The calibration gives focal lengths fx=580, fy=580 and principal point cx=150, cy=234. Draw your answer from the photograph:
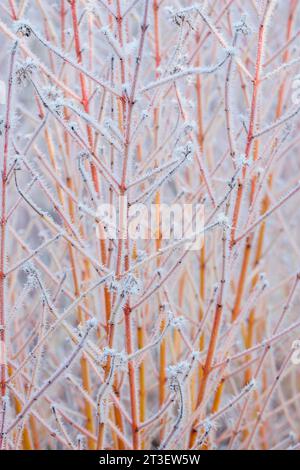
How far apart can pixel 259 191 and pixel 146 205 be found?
315 mm

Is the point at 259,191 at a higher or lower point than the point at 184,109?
lower

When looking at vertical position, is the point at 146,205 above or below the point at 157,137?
below

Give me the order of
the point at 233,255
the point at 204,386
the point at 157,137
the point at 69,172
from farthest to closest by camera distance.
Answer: the point at 69,172, the point at 157,137, the point at 204,386, the point at 233,255

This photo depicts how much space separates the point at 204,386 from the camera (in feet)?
5.19

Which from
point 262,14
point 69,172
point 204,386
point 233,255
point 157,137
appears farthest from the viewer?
point 69,172

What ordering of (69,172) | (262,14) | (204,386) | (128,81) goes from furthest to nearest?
1. (69,172)
2. (204,386)
3. (262,14)
4. (128,81)

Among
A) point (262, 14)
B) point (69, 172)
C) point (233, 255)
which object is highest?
point (262, 14)

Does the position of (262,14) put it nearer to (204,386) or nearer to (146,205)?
(146,205)
